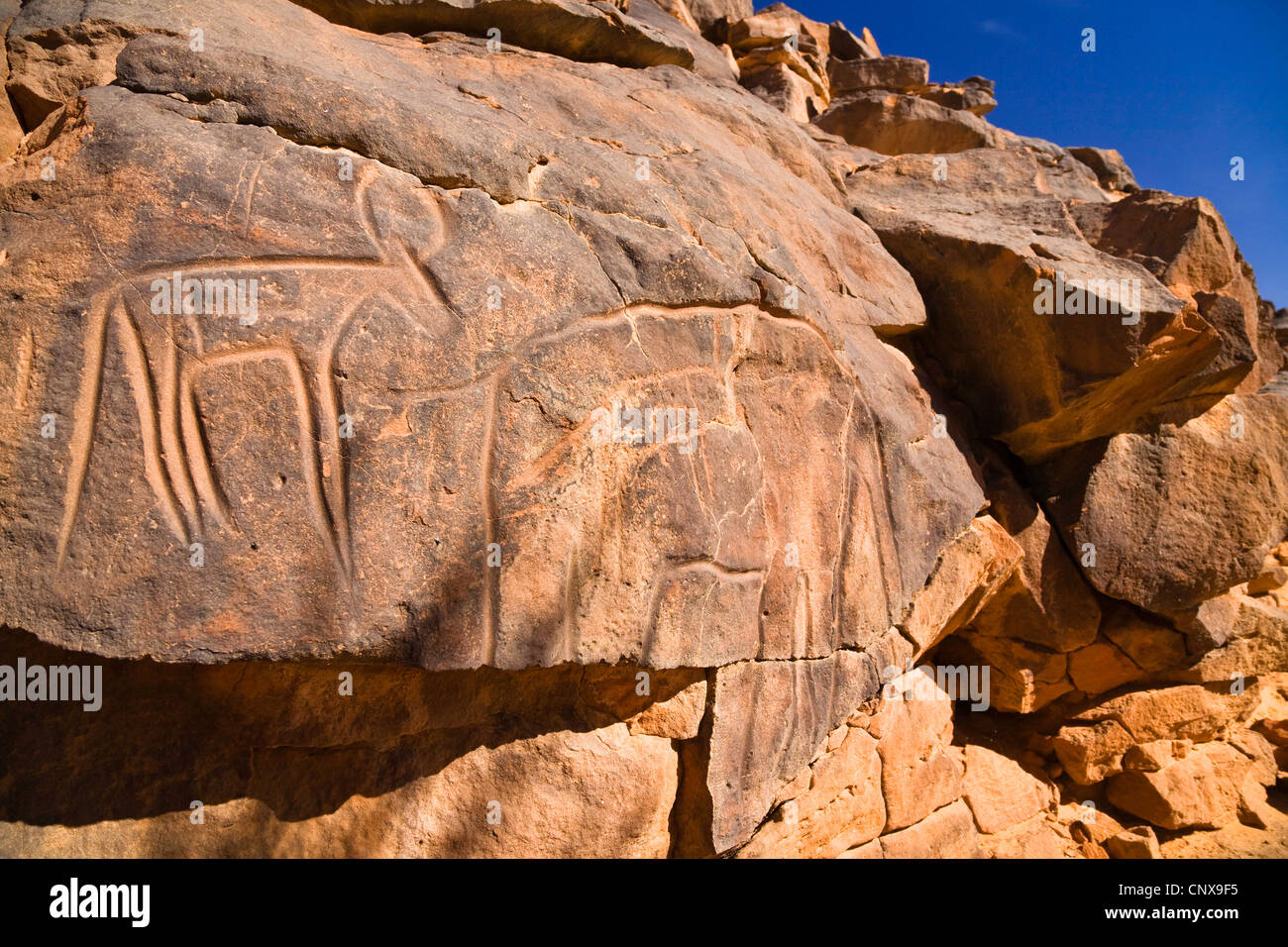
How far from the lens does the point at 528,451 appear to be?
6.37 ft

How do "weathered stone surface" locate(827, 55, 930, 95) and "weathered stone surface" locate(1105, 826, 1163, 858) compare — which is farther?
"weathered stone surface" locate(827, 55, 930, 95)

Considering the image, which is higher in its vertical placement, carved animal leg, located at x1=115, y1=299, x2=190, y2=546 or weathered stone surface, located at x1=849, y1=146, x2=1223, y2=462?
weathered stone surface, located at x1=849, y1=146, x2=1223, y2=462

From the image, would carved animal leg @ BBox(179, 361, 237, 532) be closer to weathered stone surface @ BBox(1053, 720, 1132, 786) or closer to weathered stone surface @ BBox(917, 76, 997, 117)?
weathered stone surface @ BBox(1053, 720, 1132, 786)

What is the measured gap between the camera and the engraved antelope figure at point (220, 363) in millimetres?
1604

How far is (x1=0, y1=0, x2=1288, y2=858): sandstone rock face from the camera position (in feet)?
5.41

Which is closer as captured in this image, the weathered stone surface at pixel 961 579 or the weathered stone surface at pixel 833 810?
the weathered stone surface at pixel 833 810

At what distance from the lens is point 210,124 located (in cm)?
185

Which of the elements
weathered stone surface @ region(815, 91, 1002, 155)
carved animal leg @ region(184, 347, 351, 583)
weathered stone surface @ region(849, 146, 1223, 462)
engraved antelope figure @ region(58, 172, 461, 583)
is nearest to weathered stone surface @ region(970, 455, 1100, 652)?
weathered stone surface @ region(849, 146, 1223, 462)

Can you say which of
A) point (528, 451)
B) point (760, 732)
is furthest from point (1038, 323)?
point (528, 451)

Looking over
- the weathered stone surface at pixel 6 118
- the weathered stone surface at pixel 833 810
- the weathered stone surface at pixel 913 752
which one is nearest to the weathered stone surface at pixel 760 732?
the weathered stone surface at pixel 833 810

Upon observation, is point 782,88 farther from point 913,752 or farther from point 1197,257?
point 913,752

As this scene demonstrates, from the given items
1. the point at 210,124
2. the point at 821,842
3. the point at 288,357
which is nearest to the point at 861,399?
the point at 821,842

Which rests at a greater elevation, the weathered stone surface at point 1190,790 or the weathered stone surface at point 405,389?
the weathered stone surface at point 405,389

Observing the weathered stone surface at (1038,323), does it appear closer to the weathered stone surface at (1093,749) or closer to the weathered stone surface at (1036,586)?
the weathered stone surface at (1036,586)
